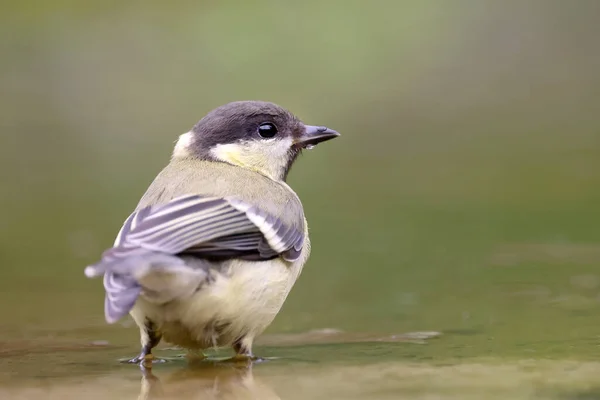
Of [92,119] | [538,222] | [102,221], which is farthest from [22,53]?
[538,222]

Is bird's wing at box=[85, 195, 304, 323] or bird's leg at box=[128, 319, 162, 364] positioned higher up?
bird's wing at box=[85, 195, 304, 323]

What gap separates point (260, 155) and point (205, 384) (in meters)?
1.82

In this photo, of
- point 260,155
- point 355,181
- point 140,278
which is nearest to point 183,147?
point 260,155

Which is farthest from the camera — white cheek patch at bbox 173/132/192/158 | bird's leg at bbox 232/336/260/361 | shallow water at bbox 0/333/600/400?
white cheek patch at bbox 173/132/192/158

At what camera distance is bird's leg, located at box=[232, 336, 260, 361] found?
425 centimetres

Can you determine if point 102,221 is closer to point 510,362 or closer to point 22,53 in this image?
point 510,362

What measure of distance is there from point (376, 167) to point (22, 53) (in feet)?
21.2

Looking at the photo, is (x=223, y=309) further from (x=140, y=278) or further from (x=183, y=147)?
(x=183, y=147)

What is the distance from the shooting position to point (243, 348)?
428 centimetres

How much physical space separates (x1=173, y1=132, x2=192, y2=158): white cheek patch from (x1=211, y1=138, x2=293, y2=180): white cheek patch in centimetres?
16

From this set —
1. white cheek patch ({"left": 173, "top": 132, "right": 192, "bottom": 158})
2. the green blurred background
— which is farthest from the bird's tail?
white cheek patch ({"left": 173, "top": 132, "right": 192, "bottom": 158})

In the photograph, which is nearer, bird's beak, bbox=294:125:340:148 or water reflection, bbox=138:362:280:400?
water reflection, bbox=138:362:280:400

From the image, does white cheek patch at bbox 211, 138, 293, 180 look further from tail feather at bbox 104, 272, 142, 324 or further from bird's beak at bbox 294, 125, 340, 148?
tail feather at bbox 104, 272, 142, 324

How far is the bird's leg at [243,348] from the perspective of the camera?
4.25 m
